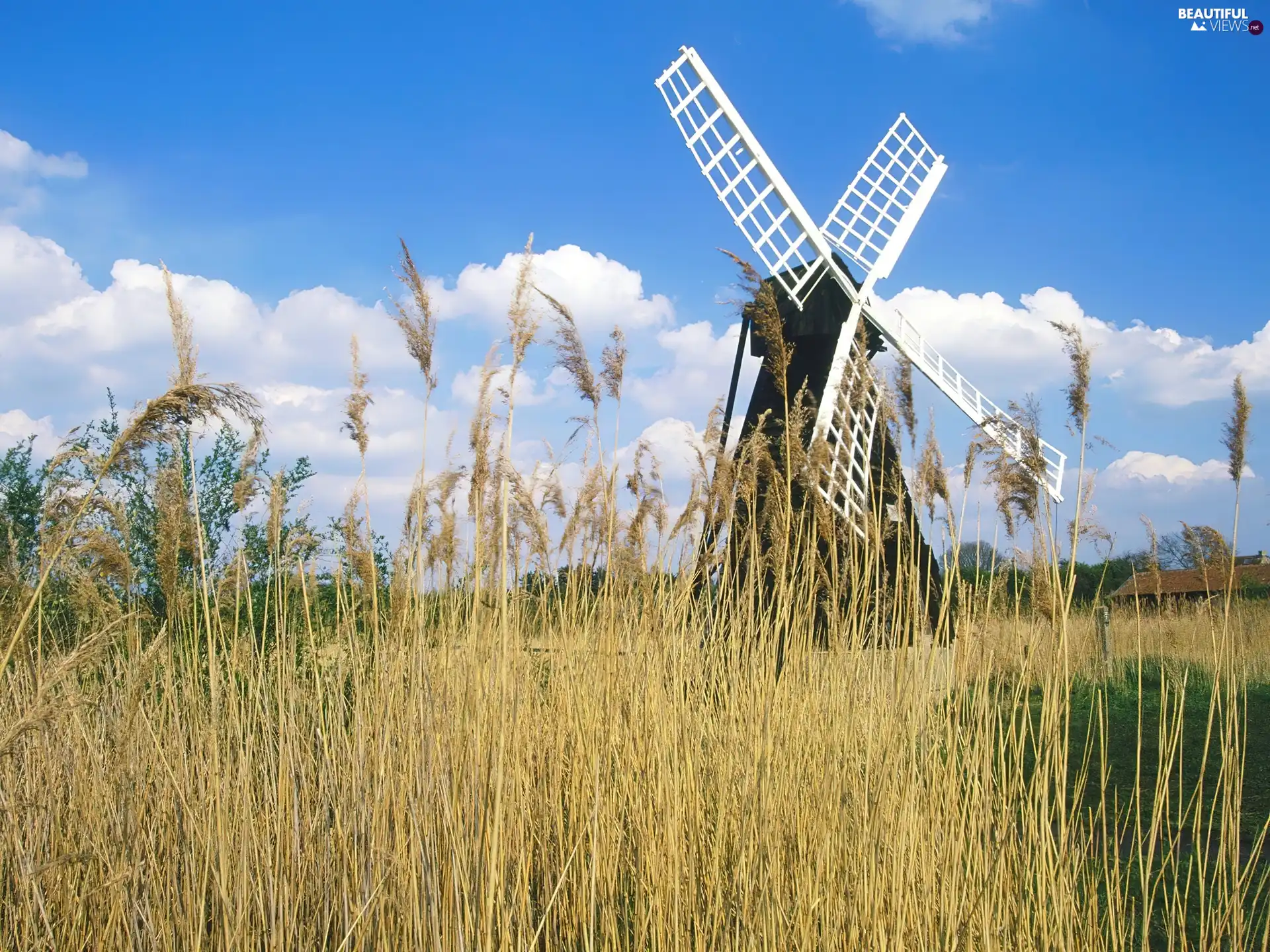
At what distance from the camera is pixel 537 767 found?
273 centimetres

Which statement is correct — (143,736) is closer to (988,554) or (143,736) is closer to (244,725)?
(244,725)

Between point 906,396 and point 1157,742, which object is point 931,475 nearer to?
point 906,396

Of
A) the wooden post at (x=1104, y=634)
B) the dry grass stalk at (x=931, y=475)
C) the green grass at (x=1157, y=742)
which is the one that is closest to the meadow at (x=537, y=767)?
the dry grass stalk at (x=931, y=475)

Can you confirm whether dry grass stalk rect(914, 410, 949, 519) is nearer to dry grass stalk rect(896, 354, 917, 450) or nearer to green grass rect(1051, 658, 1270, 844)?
dry grass stalk rect(896, 354, 917, 450)

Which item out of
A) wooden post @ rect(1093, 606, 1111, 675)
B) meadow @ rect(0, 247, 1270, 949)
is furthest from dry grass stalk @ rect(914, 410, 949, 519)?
wooden post @ rect(1093, 606, 1111, 675)

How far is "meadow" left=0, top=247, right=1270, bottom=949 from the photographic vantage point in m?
1.85

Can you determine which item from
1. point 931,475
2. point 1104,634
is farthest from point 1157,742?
point 931,475

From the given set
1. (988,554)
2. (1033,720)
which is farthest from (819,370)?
(988,554)

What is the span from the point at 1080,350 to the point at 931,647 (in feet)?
3.07

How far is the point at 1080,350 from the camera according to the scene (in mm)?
2213

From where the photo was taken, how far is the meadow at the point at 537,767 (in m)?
1.85

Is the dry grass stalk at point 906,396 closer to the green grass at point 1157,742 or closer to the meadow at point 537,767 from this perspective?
the meadow at point 537,767

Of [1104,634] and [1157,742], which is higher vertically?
[1104,634]

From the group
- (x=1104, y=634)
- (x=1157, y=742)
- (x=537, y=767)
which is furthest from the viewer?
(x=1104, y=634)
